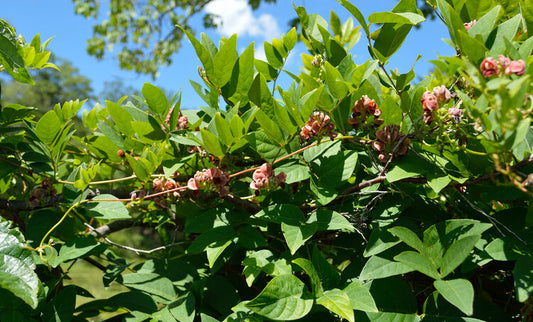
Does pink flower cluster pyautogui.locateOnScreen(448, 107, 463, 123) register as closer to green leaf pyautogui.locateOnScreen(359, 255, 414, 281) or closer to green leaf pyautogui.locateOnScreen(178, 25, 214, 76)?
green leaf pyautogui.locateOnScreen(359, 255, 414, 281)

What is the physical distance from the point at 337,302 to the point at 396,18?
41 centimetres

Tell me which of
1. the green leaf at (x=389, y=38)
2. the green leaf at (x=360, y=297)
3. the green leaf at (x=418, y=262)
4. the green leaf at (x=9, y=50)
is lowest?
the green leaf at (x=360, y=297)

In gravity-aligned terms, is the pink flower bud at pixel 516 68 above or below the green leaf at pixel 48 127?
below

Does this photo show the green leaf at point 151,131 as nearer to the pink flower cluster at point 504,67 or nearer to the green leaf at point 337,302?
the green leaf at point 337,302

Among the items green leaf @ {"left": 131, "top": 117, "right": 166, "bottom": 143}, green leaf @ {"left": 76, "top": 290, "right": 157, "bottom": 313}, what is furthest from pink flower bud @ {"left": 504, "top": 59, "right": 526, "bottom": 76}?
green leaf @ {"left": 76, "top": 290, "right": 157, "bottom": 313}

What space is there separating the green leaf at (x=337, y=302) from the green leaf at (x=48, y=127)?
546mm

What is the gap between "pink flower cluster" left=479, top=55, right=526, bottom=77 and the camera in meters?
0.42

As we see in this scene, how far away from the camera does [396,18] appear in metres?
0.58


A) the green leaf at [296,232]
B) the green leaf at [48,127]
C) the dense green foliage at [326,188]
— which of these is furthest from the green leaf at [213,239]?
the green leaf at [48,127]

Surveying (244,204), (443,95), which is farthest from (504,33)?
(244,204)

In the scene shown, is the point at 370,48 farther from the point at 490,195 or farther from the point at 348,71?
the point at 490,195

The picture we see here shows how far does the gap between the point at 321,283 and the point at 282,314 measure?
85 millimetres

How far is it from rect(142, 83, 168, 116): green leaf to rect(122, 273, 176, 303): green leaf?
0.31 metres

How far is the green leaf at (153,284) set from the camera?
2.30ft
